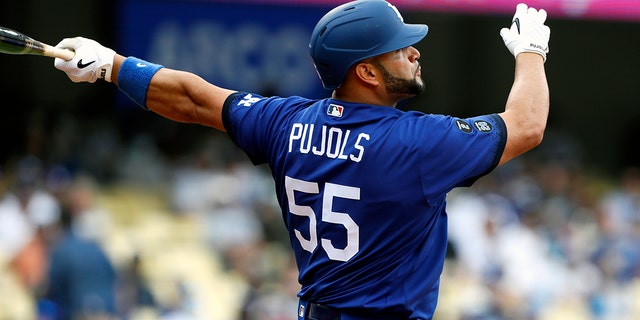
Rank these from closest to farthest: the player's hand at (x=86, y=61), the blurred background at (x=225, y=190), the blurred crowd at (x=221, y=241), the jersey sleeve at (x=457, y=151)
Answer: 1. the jersey sleeve at (x=457, y=151)
2. the player's hand at (x=86, y=61)
3. the blurred crowd at (x=221, y=241)
4. the blurred background at (x=225, y=190)

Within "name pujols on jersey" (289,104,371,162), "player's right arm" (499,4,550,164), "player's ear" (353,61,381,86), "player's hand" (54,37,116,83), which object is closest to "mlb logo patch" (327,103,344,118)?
"name pujols on jersey" (289,104,371,162)

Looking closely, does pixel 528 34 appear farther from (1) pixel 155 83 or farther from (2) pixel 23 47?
(2) pixel 23 47

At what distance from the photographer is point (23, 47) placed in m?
3.53

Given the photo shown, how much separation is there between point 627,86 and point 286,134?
1146 centimetres

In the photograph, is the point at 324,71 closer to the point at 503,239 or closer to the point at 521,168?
the point at 503,239

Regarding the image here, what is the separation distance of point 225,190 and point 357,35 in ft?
→ 22.2

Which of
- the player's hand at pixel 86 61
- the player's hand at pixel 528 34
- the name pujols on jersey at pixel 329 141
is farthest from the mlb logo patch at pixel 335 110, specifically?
the player's hand at pixel 86 61

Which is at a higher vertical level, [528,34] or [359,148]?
[528,34]

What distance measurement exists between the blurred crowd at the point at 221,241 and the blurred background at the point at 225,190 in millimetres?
20

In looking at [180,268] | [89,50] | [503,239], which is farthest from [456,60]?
[89,50]

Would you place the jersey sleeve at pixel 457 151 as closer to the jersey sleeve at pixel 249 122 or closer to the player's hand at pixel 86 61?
the jersey sleeve at pixel 249 122

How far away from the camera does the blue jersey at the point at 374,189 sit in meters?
3.18

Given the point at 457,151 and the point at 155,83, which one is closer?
the point at 457,151

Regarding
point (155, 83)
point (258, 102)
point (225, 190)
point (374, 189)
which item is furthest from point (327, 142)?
point (225, 190)
